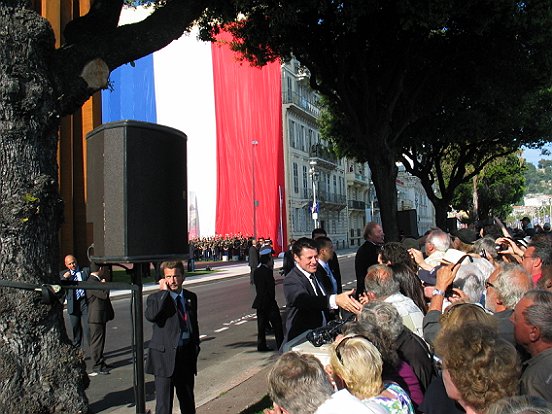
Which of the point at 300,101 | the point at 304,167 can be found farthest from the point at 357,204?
the point at 300,101

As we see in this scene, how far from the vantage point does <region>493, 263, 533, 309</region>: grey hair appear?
3996 mm

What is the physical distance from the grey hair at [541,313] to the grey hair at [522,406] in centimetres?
135

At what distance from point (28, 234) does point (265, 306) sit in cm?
605

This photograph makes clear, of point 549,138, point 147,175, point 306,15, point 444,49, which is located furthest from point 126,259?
point 549,138

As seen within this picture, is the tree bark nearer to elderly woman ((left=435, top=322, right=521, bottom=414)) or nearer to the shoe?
elderly woman ((left=435, top=322, right=521, bottom=414))

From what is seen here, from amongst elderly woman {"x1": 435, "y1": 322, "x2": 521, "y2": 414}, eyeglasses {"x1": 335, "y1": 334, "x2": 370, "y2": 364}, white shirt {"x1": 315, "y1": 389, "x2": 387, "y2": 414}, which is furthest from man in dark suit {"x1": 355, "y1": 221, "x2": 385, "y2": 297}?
white shirt {"x1": 315, "y1": 389, "x2": 387, "y2": 414}

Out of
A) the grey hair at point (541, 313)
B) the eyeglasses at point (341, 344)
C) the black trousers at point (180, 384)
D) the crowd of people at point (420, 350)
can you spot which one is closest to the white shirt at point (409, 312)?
the crowd of people at point (420, 350)

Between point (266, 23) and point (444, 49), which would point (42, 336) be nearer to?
point (266, 23)

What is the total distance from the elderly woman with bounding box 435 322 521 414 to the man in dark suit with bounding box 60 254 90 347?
272 inches

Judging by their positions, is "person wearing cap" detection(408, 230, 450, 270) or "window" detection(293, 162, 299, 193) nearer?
"person wearing cap" detection(408, 230, 450, 270)

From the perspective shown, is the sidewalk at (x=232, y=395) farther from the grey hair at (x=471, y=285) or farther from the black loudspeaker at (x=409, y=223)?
the black loudspeaker at (x=409, y=223)

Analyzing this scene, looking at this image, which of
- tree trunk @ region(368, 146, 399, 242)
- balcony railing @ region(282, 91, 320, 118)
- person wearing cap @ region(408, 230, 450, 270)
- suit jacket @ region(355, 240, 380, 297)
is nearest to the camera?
person wearing cap @ region(408, 230, 450, 270)

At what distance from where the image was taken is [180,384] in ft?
16.1

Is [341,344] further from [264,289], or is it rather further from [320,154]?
[320,154]
